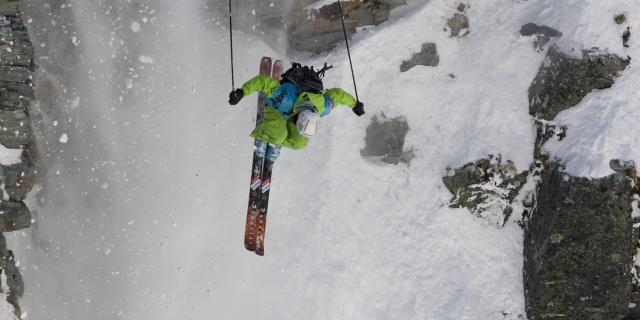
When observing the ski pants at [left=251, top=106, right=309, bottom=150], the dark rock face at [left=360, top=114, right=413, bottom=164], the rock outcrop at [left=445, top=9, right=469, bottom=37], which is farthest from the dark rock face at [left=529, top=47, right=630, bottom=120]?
the ski pants at [left=251, top=106, right=309, bottom=150]

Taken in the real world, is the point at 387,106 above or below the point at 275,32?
below

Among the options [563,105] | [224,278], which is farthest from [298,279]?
[563,105]

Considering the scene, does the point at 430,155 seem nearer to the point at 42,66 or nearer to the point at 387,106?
the point at 387,106

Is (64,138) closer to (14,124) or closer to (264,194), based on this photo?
(14,124)

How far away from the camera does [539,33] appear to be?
10195 mm

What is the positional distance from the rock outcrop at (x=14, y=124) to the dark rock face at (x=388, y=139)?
6.74 m

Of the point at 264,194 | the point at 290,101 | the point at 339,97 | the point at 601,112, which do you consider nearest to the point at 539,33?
the point at 601,112

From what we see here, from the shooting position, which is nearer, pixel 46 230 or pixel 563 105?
pixel 563 105

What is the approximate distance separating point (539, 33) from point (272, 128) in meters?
5.61

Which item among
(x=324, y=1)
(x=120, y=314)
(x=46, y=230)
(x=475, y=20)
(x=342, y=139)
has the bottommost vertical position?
(x=120, y=314)

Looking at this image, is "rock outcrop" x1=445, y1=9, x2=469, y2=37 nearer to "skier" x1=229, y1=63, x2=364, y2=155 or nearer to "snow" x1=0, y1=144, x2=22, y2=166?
"skier" x1=229, y1=63, x2=364, y2=155

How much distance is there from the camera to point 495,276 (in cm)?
1025

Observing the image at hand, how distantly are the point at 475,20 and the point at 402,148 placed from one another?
3030mm

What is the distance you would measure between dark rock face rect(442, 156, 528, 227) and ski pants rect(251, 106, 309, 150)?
3.48m
